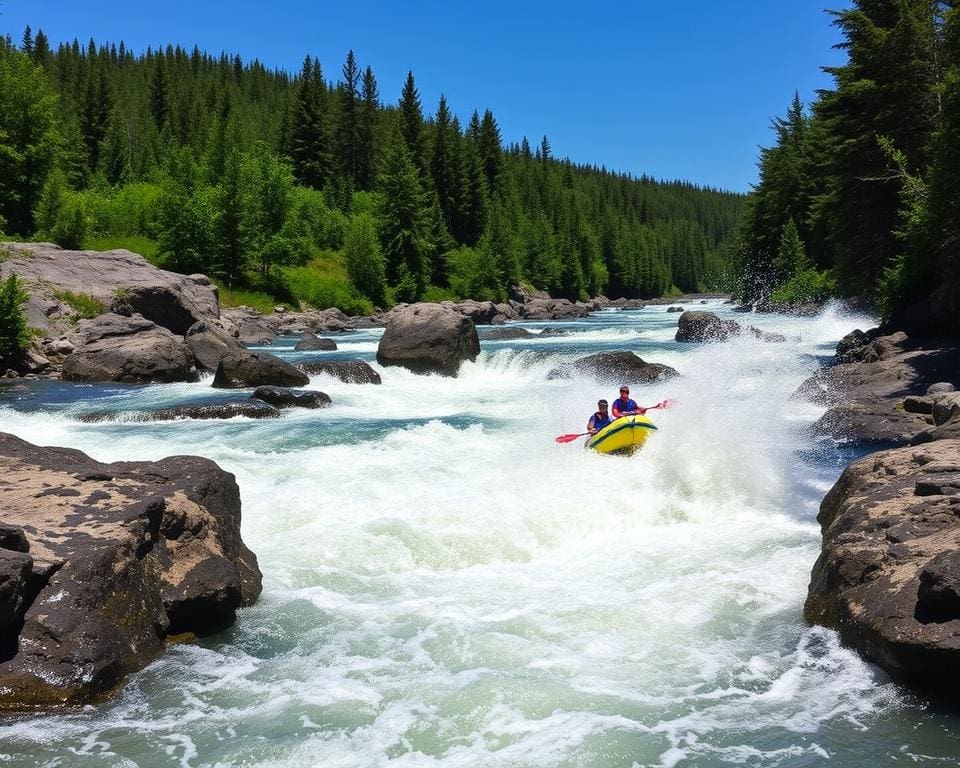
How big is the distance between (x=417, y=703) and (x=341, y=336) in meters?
36.9

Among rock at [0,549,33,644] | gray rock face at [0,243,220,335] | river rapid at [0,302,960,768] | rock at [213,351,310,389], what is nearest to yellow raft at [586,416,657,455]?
river rapid at [0,302,960,768]

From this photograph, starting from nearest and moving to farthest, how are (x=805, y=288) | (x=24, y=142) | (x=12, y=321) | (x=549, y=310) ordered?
(x=12, y=321) → (x=24, y=142) → (x=805, y=288) → (x=549, y=310)

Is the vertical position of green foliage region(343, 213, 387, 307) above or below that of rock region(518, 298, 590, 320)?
above

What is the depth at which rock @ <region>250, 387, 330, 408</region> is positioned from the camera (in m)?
19.4

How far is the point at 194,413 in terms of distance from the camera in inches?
698

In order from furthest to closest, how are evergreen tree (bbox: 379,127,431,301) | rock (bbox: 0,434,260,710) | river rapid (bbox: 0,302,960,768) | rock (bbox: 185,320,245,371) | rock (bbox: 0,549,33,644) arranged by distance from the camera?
evergreen tree (bbox: 379,127,431,301)
rock (bbox: 185,320,245,371)
rock (bbox: 0,434,260,710)
rock (bbox: 0,549,33,644)
river rapid (bbox: 0,302,960,768)

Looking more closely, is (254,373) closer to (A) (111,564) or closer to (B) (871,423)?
(B) (871,423)

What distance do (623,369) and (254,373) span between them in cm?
1122

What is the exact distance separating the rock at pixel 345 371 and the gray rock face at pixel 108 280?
375 inches

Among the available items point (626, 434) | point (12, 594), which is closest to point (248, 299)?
point (626, 434)

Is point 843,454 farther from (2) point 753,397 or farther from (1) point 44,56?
(1) point 44,56

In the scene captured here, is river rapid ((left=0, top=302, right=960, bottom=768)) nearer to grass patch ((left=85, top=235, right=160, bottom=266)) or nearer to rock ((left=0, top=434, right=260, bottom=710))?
rock ((left=0, top=434, right=260, bottom=710))

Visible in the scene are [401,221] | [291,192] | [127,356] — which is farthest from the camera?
[401,221]

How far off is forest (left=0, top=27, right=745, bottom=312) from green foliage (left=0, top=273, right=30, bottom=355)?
16682 millimetres
